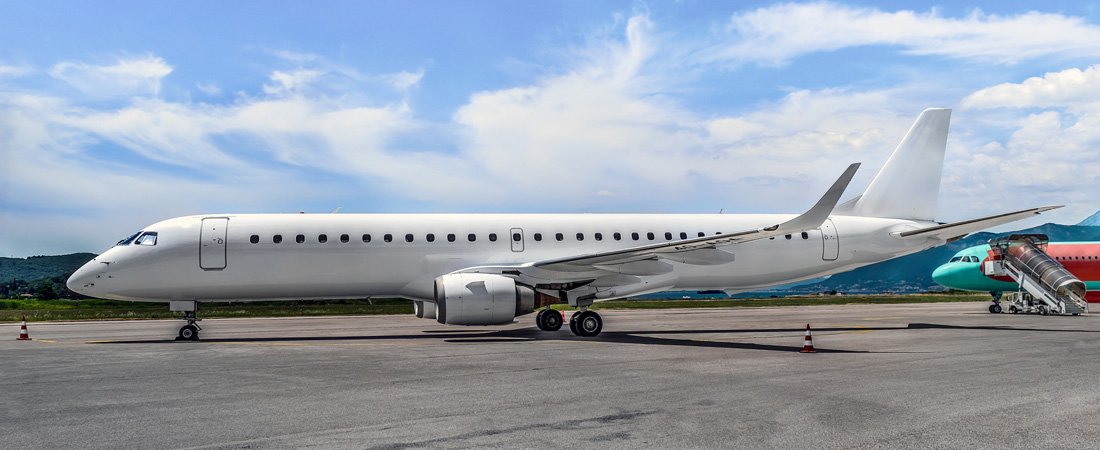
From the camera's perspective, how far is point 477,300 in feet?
61.6

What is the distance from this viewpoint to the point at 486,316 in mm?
18812

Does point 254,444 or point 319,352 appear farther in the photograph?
point 319,352

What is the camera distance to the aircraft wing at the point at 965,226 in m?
18.9

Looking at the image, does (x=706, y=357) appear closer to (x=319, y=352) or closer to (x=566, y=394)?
(x=566, y=394)

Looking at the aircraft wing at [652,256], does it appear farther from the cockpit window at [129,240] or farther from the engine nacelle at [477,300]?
the cockpit window at [129,240]

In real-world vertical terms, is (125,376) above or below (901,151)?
below

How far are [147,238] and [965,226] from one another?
76.2ft

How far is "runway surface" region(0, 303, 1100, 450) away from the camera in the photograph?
7230 millimetres

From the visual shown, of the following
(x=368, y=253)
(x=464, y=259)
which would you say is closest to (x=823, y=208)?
(x=464, y=259)

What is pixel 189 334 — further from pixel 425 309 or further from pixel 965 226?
pixel 965 226

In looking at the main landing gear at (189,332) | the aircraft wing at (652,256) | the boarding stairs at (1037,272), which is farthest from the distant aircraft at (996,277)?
the main landing gear at (189,332)

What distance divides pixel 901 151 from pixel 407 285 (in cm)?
1732

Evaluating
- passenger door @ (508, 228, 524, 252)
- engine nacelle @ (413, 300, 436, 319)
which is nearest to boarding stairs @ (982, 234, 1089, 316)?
passenger door @ (508, 228, 524, 252)

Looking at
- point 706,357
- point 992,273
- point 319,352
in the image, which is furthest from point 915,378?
point 992,273
